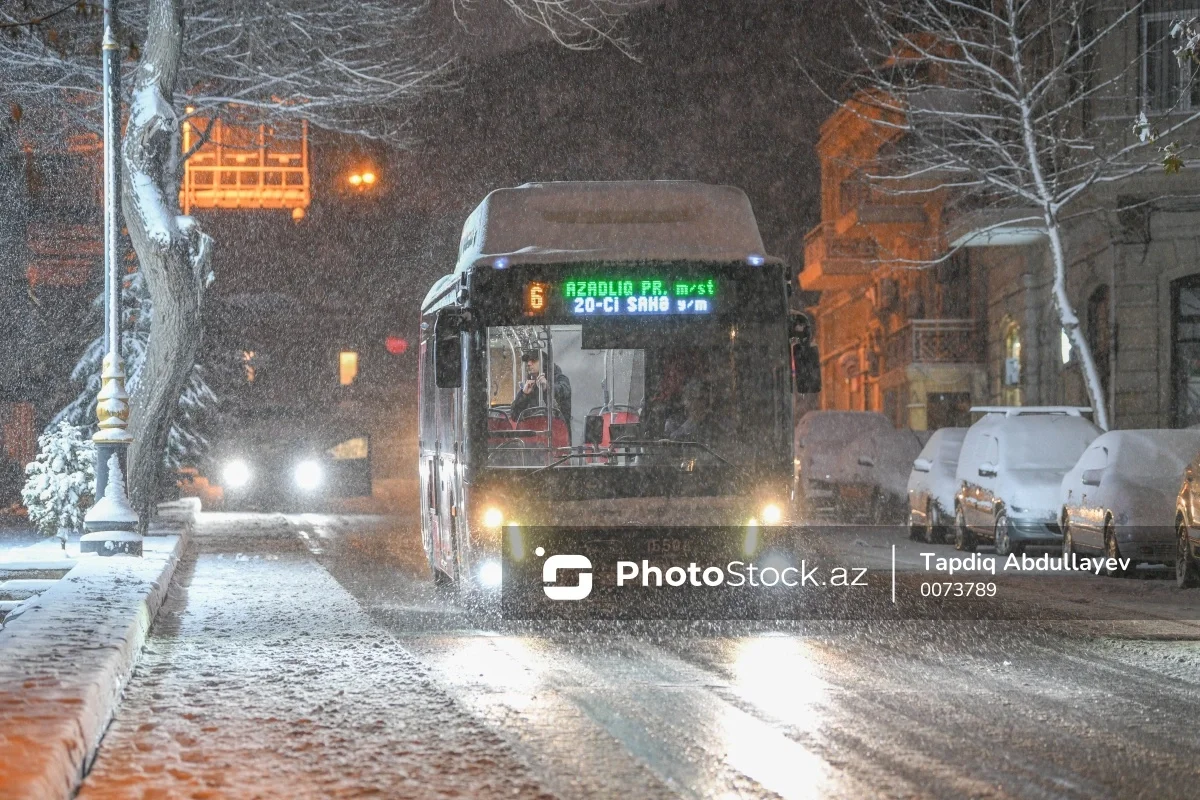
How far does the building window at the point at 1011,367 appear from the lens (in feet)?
124

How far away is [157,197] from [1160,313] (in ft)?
58.1

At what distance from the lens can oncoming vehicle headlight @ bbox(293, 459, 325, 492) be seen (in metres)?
41.8

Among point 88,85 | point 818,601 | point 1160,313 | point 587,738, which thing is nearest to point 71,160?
point 88,85

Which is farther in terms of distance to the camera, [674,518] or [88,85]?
[88,85]

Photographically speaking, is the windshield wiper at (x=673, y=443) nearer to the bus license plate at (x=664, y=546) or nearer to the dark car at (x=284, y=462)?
the bus license plate at (x=664, y=546)

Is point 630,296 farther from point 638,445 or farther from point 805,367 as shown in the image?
point 805,367

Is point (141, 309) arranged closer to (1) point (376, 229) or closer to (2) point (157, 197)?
(2) point (157, 197)

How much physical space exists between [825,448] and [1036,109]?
751 centimetres

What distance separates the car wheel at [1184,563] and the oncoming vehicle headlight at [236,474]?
28.0 meters

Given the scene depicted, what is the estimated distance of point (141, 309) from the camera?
34.6 m

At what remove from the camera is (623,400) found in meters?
12.6

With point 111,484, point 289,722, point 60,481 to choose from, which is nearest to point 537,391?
point 289,722

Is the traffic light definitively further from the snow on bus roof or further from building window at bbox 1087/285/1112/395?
building window at bbox 1087/285/1112/395

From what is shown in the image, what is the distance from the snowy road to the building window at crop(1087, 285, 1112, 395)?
19.3m
